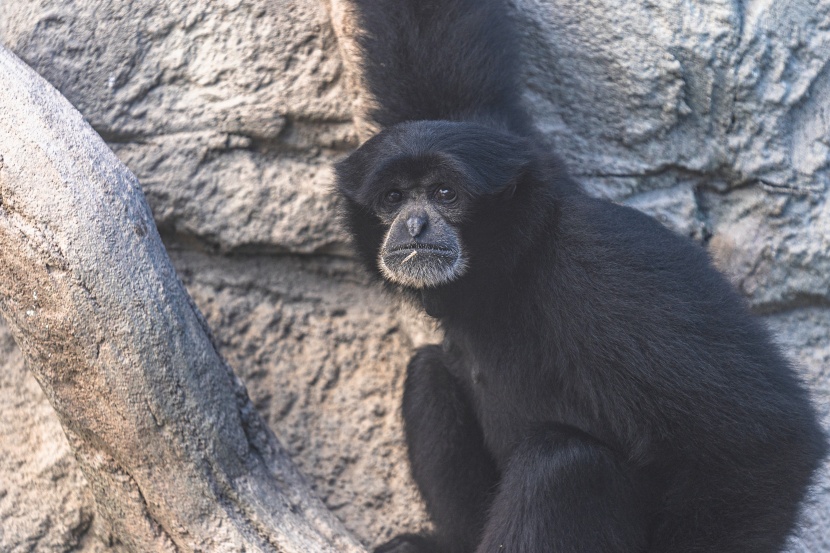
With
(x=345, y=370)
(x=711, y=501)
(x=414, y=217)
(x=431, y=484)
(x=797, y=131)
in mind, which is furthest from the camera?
(x=345, y=370)

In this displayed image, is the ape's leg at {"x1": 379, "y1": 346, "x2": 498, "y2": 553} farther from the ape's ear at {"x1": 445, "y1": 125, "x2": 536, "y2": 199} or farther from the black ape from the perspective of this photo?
the ape's ear at {"x1": 445, "y1": 125, "x2": 536, "y2": 199}

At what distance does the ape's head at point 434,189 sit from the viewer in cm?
346

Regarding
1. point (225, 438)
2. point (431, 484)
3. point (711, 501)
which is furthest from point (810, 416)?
point (225, 438)

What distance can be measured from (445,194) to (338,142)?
126cm

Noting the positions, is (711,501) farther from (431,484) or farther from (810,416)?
(431,484)

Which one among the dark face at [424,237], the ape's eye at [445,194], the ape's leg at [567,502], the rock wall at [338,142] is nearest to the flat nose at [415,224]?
the dark face at [424,237]

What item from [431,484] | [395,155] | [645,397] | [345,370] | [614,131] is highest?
[614,131]

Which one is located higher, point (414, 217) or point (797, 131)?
point (797, 131)

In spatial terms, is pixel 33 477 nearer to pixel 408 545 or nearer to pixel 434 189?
pixel 408 545

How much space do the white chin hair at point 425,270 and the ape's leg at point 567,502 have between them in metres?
0.72

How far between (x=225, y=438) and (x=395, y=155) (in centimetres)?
130

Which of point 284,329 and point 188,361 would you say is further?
point 284,329

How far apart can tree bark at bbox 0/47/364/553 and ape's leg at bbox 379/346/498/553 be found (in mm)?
656

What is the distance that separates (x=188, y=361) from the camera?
10.9 feet
